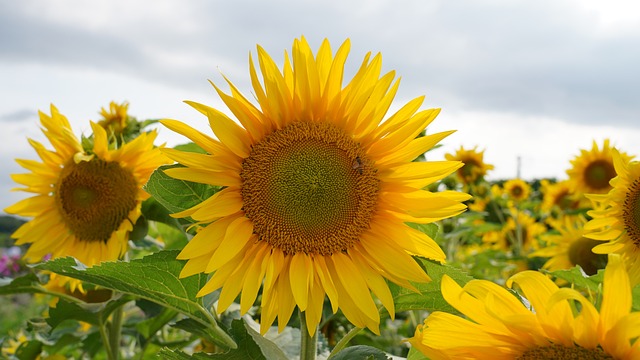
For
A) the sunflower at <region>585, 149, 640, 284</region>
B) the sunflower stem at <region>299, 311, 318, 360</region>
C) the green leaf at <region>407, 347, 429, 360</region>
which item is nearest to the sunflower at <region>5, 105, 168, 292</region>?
the sunflower stem at <region>299, 311, 318, 360</region>

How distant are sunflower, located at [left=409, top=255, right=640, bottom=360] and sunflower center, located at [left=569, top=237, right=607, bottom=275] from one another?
2.11 metres

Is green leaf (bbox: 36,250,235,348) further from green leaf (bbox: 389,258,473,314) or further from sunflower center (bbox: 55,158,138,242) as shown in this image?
sunflower center (bbox: 55,158,138,242)

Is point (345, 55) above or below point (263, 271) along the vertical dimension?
above

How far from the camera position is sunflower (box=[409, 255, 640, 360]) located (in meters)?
0.98

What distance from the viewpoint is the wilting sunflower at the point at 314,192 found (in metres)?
1.47

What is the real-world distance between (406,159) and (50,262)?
2.76 ft

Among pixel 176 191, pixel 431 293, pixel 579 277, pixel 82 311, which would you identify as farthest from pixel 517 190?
pixel 176 191

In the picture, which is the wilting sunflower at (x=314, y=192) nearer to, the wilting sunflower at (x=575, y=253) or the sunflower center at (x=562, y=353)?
the sunflower center at (x=562, y=353)

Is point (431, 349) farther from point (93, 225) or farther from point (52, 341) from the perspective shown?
point (52, 341)

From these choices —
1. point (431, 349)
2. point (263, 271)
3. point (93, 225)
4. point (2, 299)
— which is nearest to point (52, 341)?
point (93, 225)

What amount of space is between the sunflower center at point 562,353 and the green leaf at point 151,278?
840 millimetres

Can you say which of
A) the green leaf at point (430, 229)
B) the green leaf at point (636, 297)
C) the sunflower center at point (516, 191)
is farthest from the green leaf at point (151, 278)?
the sunflower center at point (516, 191)

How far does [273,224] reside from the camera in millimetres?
1560

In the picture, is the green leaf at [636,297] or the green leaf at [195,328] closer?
the green leaf at [636,297]
